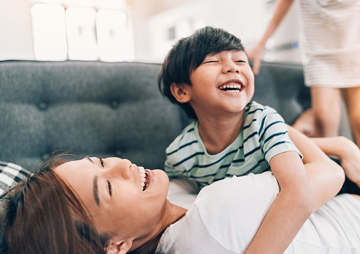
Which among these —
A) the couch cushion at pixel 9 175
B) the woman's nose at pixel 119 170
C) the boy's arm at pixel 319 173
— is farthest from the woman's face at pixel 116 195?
the boy's arm at pixel 319 173

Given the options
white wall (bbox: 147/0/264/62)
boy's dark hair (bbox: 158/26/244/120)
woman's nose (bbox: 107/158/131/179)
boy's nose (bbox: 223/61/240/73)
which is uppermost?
white wall (bbox: 147/0/264/62)

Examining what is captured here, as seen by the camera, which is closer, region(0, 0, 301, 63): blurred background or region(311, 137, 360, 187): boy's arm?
region(311, 137, 360, 187): boy's arm

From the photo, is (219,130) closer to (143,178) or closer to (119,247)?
(143,178)

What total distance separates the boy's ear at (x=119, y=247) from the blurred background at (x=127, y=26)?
7.78 feet

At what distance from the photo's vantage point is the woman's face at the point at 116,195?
572 mm

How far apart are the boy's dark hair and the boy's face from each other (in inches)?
0.6

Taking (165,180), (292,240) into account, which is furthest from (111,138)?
(292,240)

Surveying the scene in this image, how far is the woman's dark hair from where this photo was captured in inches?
19.5

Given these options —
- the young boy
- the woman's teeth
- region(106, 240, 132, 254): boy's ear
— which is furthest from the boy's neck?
Result: region(106, 240, 132, 254): boy's ear

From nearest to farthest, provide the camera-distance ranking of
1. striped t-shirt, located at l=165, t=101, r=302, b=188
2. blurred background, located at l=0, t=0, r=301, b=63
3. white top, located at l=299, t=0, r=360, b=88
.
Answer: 1. striped t-shirt, located at l=165, t=101, r=302, b=188
2. white top, located at l=299, t=0, r=360, b=88
3. blurred background, located at l=0, t=0, r=301, b=63

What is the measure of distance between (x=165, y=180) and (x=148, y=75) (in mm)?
562

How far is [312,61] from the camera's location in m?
1.19

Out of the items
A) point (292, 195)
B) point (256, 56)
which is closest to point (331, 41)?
point (256, 56)

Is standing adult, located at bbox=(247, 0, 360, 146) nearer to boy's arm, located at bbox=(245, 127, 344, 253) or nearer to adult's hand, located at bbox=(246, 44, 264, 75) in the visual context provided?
adult's hand, located at bbox=(246, 44, 264, 75)
